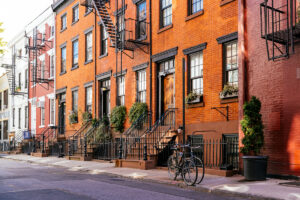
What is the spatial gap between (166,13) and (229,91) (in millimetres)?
6004

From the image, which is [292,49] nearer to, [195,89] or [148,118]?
[195,89]

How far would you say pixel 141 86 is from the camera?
19531 millimetres

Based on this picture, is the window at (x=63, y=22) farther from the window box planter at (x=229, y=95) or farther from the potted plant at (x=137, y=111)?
the window box planter at (x=229, y=95)

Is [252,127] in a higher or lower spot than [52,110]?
lower

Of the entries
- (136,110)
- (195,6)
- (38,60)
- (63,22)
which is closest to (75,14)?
(63,22)

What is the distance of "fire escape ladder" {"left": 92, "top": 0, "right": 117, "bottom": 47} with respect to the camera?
2045 centimetres

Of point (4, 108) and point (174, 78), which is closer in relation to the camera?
point (174, 78)

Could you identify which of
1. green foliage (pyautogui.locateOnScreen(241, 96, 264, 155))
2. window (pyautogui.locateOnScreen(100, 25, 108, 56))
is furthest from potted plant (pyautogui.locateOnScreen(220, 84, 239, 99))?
window (pyautogui.locateOnScreen(100, 25, 108, 56))

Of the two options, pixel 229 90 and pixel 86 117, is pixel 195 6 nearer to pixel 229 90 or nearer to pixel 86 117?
pixel 229 90

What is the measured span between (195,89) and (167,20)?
402 centimetres

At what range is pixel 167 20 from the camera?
18.0m

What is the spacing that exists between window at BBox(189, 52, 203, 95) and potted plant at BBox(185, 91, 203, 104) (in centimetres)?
23

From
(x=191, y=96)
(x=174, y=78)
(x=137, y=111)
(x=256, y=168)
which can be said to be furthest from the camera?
(x=137, y=111)

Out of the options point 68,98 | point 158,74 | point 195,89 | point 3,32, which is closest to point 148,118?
point 158,74
